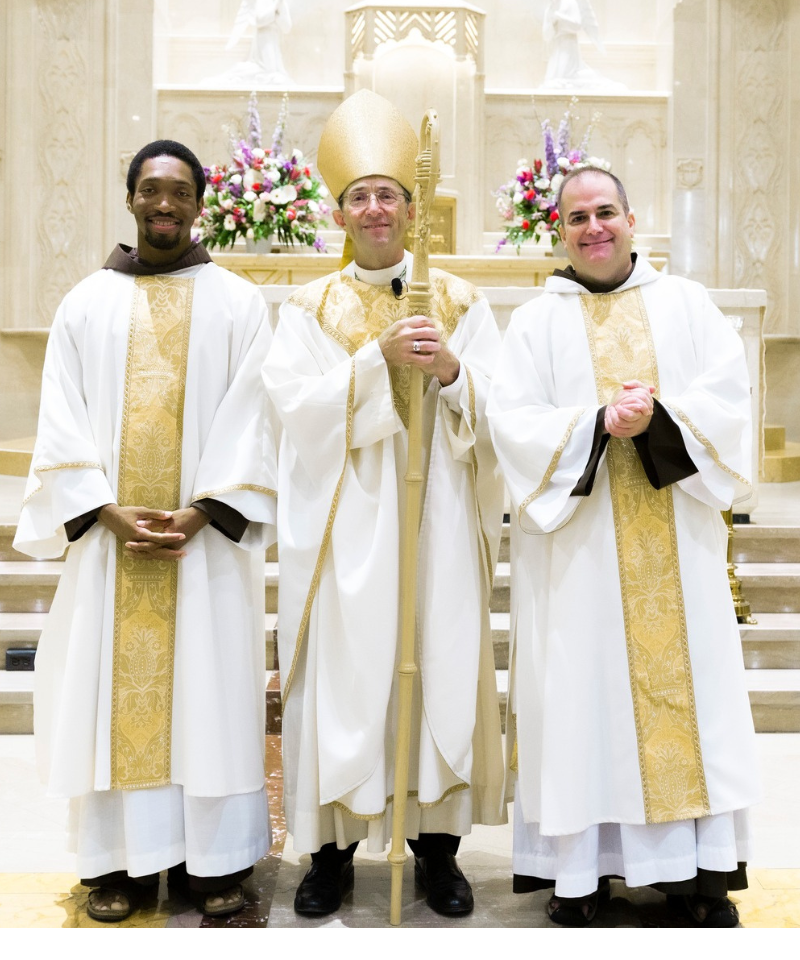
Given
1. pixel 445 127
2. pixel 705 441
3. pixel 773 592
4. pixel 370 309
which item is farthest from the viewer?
pixel 445 127

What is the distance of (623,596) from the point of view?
319 centimetres

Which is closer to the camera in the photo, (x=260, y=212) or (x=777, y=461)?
(x=260, y=212)

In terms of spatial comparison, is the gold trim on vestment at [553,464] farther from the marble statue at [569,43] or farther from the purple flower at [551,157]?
the marble statue at [569,43]

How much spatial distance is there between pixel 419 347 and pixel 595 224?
63cm

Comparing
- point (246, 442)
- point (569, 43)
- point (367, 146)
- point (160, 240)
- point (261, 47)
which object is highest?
point (569, 43)

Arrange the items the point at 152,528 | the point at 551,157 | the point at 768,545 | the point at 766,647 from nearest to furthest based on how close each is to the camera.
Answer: the point at 152,528 < the point at 766,647 < the point at 768,545 < the point at 551,157

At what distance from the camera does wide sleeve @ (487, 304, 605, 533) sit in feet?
10.3

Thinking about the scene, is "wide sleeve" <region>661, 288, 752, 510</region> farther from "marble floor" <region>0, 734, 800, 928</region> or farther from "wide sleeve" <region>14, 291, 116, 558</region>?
"wide sleeve" <region>14, 291, 116, 558</region>

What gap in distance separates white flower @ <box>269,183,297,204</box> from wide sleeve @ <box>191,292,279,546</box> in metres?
4.30

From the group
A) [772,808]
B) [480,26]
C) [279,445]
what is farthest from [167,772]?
[480,26]

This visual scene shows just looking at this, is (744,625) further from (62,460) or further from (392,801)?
(62,460)

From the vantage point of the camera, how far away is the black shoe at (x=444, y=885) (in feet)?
10.7

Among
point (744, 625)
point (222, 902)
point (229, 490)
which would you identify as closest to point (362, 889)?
point (222, 902)

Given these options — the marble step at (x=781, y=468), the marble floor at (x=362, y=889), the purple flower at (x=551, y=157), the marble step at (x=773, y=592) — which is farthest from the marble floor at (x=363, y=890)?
the marble step at (x=781, y=468)
